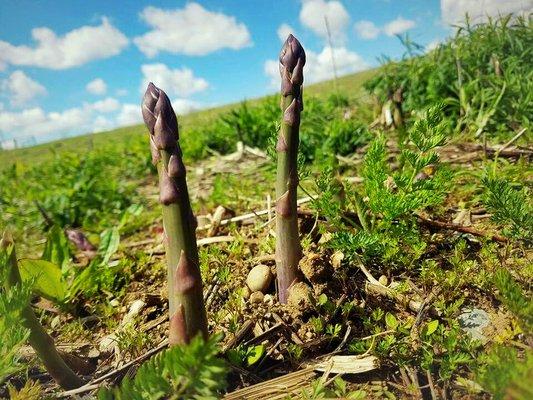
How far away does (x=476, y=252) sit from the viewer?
94.5 inches

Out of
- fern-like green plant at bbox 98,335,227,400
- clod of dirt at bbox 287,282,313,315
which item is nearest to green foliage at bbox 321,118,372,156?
clod of dirt at bbox 287,282,313,315

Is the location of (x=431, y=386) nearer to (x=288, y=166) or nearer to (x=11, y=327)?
(x=288, y=166)

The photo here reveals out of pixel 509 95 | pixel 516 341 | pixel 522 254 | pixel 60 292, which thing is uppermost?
pixel 509 95

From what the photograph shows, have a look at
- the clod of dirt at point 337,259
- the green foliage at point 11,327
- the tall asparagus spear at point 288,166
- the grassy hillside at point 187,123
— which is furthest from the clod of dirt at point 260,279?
the grassy hillside at point 187,123

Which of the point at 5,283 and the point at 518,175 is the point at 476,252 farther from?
the point at 5,283

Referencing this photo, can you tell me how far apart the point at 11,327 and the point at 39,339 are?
33 cm

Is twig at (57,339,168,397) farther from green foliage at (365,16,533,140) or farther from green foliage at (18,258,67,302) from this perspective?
green foliage at (365,16,533,140)

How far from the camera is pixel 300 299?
2035 millimetres

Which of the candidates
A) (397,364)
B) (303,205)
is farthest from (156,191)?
(397,364)

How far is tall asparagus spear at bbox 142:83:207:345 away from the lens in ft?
Answer: 5.10

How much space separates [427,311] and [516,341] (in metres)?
0.37

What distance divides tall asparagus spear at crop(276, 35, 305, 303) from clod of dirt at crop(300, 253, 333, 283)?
0.13ft

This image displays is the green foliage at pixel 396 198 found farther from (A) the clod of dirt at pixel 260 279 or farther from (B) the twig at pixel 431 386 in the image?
(B) the twig at pixel 431 386

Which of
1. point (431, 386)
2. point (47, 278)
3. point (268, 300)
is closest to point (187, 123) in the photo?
point (47, 278)
